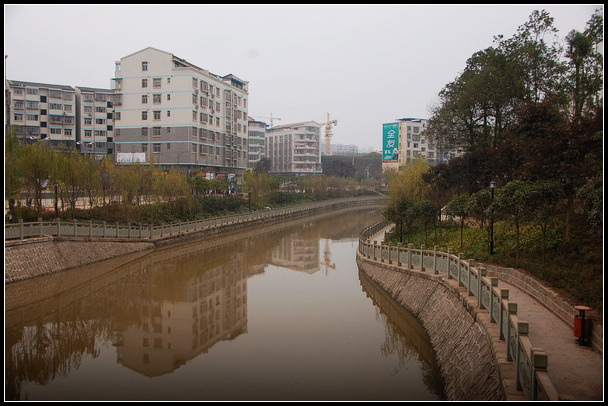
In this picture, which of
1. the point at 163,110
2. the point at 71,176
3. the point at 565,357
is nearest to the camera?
the point at 565,357

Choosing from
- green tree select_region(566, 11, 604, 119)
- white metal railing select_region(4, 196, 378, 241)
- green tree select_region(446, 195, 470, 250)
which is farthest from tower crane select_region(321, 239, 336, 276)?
green tree select_region(566, 11, 604, 119)

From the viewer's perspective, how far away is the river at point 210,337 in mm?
7625

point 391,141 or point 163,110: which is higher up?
point 163,110

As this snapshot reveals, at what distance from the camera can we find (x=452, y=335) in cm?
873

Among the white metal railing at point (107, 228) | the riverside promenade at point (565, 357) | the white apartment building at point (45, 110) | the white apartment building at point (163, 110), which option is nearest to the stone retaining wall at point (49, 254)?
the white metal railing at point (107, 228)

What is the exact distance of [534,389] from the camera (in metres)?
4.79

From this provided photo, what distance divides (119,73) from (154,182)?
14152 millimetres

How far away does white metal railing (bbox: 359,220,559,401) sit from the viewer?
4.72 m

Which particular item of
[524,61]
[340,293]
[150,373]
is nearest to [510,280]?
[340,293]

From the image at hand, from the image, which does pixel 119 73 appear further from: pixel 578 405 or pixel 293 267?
pixel 578 405

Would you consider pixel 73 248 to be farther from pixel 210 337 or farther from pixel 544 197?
pixel 544 197

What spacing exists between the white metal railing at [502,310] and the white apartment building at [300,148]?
61826mm

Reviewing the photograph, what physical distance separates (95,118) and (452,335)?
1650 inches

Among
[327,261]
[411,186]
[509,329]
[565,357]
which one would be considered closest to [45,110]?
[327,261]
